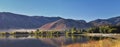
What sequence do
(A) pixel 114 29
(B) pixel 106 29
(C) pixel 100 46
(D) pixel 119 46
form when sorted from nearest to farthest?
(D) pixel 119 46, (C) pixel 100 46, (A) pixel 114 29, (B) pixel 106 29

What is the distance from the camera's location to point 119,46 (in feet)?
92.4

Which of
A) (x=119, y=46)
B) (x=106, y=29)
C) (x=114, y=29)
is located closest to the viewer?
(x=119, y=46)

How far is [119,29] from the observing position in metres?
185

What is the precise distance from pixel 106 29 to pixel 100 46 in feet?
546

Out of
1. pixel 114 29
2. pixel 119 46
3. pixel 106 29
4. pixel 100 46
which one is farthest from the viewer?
pixel 106 29

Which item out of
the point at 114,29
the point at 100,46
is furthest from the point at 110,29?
the point at 100,46

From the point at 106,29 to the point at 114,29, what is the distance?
40.5 ft

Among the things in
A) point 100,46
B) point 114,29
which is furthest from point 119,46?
point 114,29

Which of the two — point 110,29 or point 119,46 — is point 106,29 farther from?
point 119,46

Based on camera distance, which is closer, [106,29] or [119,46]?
[119,46]

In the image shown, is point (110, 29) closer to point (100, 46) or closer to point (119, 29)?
point (119, 29)

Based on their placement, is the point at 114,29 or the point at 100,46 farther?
the point at 114,29

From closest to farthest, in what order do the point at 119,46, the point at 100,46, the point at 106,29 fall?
the point at 119,46
the point at 100,46
the point at 106,29

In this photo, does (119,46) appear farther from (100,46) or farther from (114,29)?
(114,29)
